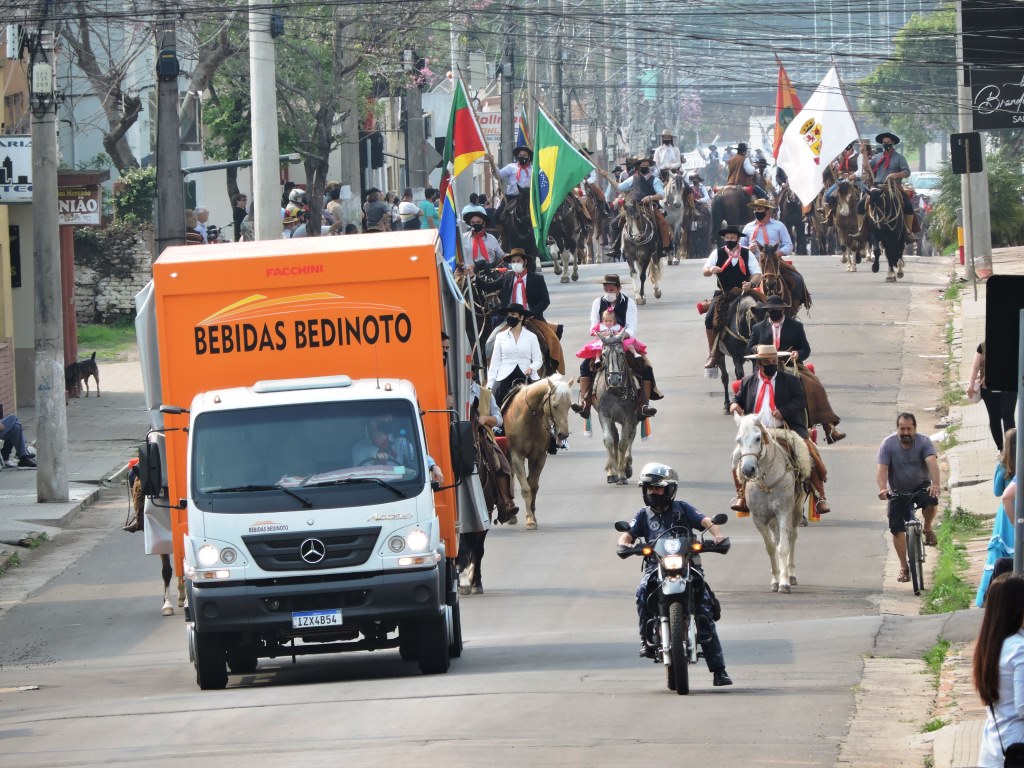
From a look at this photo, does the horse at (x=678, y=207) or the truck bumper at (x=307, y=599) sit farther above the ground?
the horse at (x=678, y=207)

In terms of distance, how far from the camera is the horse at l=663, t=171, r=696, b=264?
4328 cm

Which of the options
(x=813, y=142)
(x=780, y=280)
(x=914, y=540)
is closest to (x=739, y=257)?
(x=780, y=280)

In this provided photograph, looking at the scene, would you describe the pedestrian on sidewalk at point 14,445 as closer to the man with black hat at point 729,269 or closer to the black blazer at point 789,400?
the man with black hat at point 729,269

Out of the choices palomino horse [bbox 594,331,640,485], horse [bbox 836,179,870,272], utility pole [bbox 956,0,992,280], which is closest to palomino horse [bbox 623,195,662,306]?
horse [bbox 836,179,870,272]

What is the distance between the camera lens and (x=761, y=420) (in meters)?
19.2

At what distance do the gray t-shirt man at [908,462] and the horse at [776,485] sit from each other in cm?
76

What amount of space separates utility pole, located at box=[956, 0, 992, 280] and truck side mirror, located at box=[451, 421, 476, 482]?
23.4 meters

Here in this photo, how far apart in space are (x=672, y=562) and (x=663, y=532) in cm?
51

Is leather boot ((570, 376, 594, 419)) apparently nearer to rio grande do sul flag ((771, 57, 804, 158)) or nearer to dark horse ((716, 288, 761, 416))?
dark horse ((716, 288, 761, 416))

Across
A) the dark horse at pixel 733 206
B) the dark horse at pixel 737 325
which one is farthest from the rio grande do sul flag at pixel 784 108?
the dark horse at pixel 737 325

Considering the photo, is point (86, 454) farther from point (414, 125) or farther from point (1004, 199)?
point (1004, 199)

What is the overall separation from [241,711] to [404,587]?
4.92 feet

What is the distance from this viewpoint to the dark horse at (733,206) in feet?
147

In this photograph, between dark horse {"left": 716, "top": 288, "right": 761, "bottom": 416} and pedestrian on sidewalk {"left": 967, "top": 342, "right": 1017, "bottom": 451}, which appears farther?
dark horse {"left": 716, "top": 288, "right": 761, "bottom": 416}
